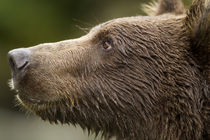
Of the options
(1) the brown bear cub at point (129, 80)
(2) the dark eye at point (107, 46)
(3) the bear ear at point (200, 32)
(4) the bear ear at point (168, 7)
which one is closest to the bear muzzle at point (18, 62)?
(1) the brown bear cub at point (129, 80)

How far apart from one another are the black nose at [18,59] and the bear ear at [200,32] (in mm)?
2160

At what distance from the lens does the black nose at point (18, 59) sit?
6426 mm

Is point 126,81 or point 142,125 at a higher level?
Result: point 126,81

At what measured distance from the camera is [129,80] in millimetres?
6535

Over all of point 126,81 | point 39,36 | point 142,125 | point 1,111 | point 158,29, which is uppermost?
point 158,29

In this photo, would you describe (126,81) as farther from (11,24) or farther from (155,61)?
(11,24)

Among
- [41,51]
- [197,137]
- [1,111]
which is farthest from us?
[1,111]

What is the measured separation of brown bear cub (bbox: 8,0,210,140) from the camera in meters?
6.34

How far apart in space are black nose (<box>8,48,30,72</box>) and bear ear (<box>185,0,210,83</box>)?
2160mm

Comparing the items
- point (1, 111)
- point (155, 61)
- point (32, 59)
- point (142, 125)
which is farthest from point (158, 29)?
point (1, 111)

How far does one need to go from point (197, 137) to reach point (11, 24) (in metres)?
15.6

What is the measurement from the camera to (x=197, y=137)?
6.18 m

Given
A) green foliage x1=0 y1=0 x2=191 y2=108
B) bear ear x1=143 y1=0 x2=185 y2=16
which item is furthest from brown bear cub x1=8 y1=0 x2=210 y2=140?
green foliage x1=0 y1=0 x2=191 y2=108

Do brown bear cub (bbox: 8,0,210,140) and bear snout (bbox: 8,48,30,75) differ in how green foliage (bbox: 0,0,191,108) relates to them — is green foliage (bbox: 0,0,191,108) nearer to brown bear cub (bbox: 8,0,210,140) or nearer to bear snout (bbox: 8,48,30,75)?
brown bear cub (bbox: 8,0,210,140)
